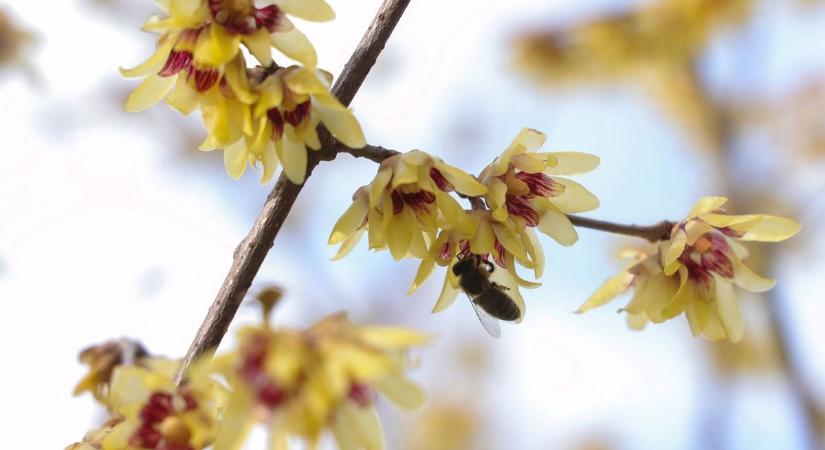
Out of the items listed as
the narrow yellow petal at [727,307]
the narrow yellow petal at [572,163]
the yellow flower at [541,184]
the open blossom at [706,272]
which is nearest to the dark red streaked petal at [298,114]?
the yellow flower at [541,184]

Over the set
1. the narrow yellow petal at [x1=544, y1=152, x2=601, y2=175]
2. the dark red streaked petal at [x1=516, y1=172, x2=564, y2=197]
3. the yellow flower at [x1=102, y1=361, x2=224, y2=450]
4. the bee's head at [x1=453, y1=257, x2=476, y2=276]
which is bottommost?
the yellow flower at [x1=102, y1=361, x2=224, y2=450]

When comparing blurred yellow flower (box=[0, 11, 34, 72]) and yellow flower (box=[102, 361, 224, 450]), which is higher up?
blurred yellow flower (box=[0, 11, 34, 72])

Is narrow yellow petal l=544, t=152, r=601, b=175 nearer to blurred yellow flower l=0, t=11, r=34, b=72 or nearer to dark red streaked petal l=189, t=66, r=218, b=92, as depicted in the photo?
dark red streaked petal l=189, t=66, r=218, b=92

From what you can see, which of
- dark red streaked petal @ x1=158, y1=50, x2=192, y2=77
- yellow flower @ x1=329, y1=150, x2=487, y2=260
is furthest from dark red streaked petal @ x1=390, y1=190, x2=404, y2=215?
dark red streaked petal @ x1=158, y1=50, x2=192, y2=77

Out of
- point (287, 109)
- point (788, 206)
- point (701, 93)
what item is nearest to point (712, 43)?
point (701, 93)

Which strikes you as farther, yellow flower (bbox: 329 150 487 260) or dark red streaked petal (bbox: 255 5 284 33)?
yellow flower (bbox: 329 150 487 260)

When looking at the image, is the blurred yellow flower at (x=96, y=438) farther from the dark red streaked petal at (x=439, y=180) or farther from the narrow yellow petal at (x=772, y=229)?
the narrow yellow petal at (x=772, y=229)

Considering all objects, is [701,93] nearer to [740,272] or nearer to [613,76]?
[613,76]
